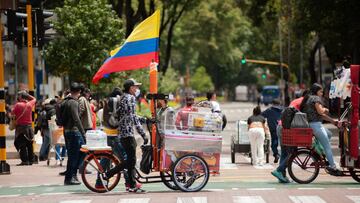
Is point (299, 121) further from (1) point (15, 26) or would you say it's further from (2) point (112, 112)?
(1) point (15, 26)

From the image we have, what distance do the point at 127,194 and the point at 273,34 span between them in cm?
8044

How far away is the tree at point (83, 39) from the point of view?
37.4m

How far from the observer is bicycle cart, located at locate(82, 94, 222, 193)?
15.4 m

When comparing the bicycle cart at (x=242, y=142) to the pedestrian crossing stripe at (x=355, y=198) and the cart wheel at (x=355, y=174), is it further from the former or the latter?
the pedestrian crossing stripe at (x=355, y=198)

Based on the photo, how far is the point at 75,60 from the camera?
37.6 metres

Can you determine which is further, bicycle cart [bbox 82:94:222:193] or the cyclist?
the cyclist

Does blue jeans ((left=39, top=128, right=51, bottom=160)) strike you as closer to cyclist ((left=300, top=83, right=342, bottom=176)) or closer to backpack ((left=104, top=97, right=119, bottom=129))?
backpack ((left=104, top=97, right=119, bottom=129))

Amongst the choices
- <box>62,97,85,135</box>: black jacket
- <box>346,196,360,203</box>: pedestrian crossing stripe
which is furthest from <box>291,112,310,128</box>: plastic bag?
<box>62,97,85,135</box>: black jacket

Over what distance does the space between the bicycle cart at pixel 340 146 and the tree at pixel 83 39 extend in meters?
20.8

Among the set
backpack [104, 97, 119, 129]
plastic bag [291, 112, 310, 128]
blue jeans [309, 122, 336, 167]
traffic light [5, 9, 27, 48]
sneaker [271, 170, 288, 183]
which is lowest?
sneaker [271, 170, 288, 183]

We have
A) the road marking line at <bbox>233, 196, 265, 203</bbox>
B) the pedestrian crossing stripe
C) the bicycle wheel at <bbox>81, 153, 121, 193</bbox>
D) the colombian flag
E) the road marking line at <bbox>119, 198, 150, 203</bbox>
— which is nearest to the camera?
the pedestrian crossing stripe

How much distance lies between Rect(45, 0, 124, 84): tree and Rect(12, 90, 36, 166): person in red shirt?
43.4 feet

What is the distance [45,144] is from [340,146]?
1012 centimetres

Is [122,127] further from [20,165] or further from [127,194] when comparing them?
[20,165]
